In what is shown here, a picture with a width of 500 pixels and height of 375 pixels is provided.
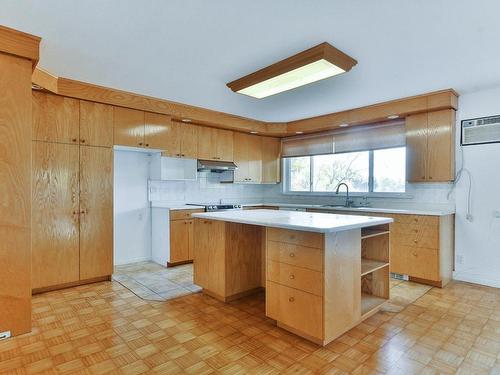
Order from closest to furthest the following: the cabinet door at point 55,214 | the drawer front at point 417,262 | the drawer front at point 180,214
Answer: the cabinet door at point 55,214
the drawer front at point 417,262
the drawer front at point 180,214

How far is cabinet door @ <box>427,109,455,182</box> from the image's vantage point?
3.76 metres

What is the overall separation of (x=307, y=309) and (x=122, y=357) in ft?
4.45

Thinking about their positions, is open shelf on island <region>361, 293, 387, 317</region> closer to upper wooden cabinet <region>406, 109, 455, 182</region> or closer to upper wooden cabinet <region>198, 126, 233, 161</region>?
upper wooden cabinet <region>406, 109, 455, 182</region>

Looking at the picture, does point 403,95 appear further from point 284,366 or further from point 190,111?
point 284,366

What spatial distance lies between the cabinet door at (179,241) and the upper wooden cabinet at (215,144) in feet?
3.89

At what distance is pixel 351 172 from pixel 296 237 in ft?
10.3

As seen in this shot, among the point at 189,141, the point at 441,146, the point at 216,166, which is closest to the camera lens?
the point at 441,146

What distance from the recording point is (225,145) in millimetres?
5273

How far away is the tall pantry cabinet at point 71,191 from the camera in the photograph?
3.27 meters

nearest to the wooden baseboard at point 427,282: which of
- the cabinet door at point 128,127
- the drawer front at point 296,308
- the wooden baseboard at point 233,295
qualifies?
the wooden baseboard at point 233,295

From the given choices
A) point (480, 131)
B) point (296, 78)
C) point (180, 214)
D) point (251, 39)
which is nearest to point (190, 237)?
point (180, 214)

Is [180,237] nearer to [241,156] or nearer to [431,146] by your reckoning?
[241,156]

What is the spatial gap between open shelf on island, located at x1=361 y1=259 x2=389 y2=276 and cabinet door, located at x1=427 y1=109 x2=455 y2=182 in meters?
1.75

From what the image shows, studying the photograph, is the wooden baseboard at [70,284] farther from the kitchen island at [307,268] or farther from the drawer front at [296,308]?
the drawer front at [296,308]
